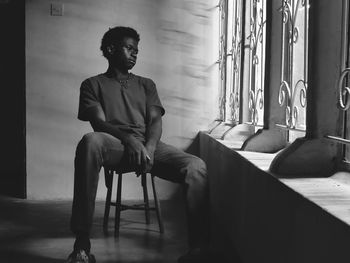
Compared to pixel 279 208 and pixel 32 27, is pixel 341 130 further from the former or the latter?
pixel 32 27

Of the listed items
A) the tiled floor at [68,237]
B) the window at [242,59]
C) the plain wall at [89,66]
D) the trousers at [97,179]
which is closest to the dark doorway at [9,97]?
the plain wall at [89,66]

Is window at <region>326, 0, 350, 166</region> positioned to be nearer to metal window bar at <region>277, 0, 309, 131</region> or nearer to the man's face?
metal window bar at <region>277, 0, 309, 131</region>

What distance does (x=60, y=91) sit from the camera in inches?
174

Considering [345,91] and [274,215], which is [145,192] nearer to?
[274,215]

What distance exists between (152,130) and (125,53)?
511 millimetres

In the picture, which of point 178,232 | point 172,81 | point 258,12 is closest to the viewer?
point 258,12

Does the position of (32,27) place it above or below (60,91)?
above

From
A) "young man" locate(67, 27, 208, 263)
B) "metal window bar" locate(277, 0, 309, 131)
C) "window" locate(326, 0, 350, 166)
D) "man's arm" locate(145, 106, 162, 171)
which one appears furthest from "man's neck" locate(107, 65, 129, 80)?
"window" locate(326, 0, 350, 166)

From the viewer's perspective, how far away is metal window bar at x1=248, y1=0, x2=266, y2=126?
2.99 metres

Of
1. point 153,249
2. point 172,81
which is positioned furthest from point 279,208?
point 172,81

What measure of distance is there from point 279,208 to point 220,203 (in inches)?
64.9

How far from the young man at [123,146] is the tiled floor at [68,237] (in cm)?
25

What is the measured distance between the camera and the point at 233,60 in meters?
3.78

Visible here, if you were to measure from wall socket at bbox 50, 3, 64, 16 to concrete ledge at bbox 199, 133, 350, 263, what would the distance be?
1998 mm
